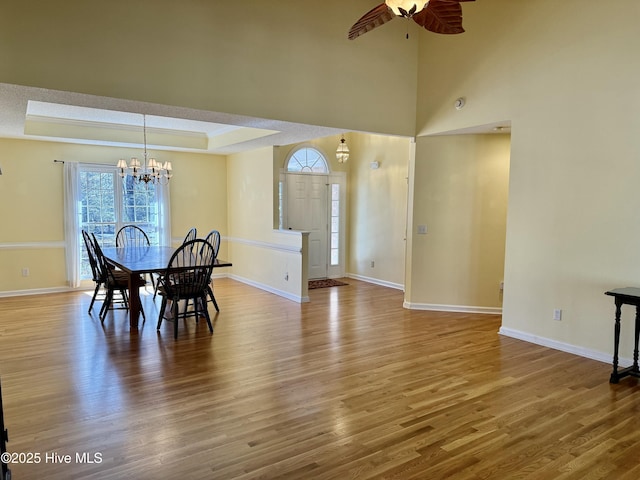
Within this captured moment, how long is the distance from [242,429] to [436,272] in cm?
379

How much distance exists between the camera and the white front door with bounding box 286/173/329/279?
24.9 ft

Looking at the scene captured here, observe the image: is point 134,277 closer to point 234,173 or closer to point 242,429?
point 242,429

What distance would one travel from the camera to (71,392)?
312cm

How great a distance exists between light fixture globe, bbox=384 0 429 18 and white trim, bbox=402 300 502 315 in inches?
160

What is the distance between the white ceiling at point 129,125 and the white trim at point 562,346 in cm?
308

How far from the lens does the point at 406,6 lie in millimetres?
2406

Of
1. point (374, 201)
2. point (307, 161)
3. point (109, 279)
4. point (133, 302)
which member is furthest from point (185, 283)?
point (374, 201)

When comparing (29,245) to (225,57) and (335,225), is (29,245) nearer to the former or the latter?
(225,57)

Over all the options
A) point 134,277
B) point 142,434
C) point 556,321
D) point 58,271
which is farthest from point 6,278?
point 556,321

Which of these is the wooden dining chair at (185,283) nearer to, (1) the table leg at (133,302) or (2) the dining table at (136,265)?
(2) the dining table at (136,265)

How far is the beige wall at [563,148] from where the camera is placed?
370cm

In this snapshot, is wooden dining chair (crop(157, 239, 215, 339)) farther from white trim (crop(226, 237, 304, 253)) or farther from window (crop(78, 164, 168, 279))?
window (crop(78, 164, 168, 279))

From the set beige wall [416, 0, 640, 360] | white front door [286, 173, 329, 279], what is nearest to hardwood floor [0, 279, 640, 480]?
beige wall [416, 0, 640, 360]

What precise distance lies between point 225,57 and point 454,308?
4.16 meters
